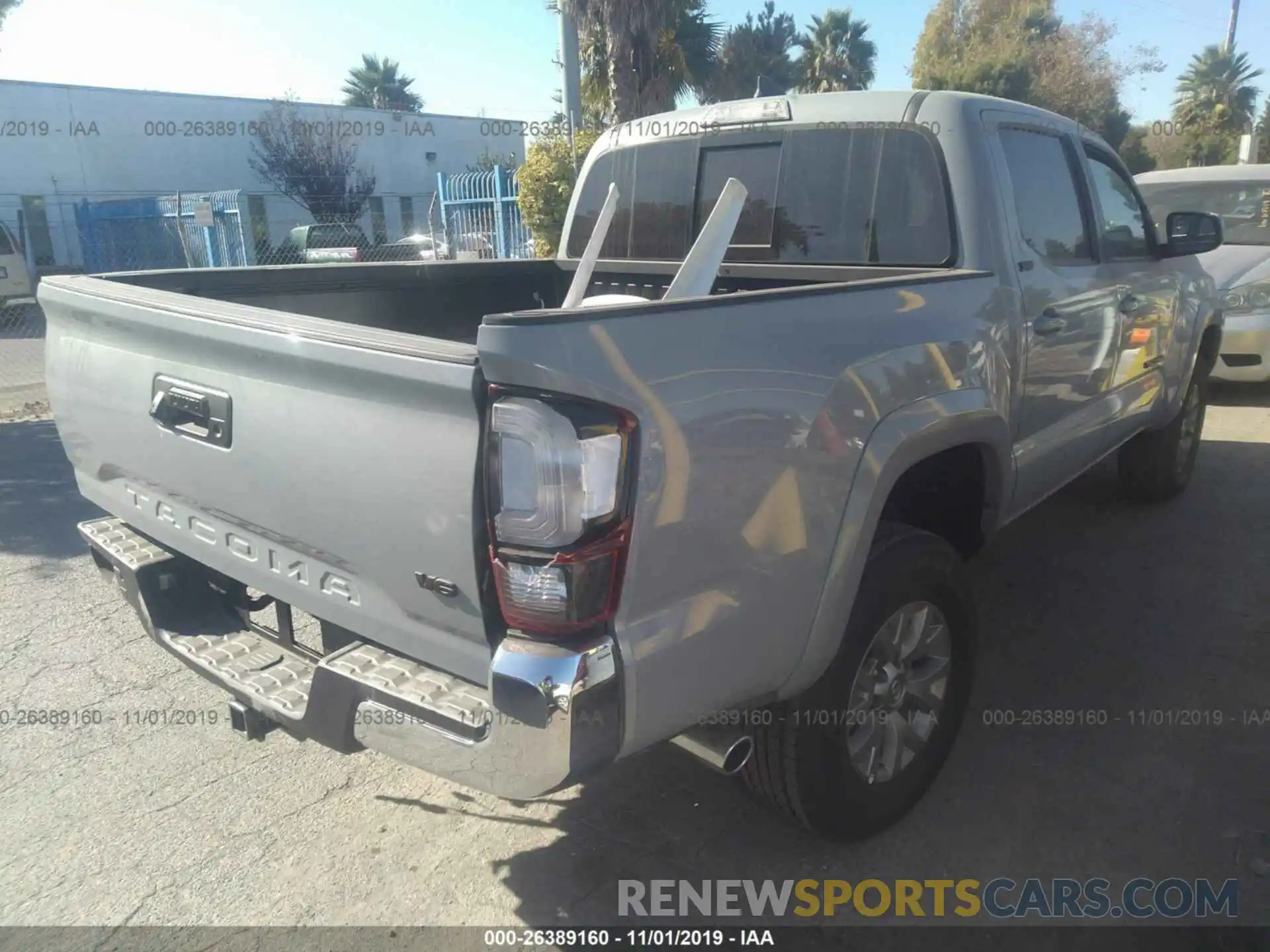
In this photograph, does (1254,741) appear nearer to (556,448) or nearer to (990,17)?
(556,448)

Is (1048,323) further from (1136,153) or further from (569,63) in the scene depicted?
(1136,153)

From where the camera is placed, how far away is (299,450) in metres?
2.08

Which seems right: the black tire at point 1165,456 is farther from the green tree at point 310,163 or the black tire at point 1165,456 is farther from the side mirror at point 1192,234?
the green tree at point 310,163

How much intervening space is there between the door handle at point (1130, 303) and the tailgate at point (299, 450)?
3237 millimetres

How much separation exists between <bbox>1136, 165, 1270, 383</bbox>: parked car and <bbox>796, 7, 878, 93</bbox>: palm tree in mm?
31202

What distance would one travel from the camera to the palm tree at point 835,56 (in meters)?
37.7

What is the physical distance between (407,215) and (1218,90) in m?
36.0

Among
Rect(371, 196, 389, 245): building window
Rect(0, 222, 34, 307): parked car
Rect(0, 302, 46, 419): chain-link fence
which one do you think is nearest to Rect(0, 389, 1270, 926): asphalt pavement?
Rect(0, 302, 46, 419): chain-link fence

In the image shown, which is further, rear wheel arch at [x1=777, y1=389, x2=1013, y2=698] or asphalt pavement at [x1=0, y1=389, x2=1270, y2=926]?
asphalt pavement at [x1=0, y1=389, x2=1270, y2=926]

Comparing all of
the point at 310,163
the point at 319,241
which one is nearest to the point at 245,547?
the point at 319,241

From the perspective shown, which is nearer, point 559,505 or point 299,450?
point 559,505

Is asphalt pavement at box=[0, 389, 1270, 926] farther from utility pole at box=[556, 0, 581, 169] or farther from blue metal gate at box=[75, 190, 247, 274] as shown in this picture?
blue metal gate at box=[75, 190, 247, 274]

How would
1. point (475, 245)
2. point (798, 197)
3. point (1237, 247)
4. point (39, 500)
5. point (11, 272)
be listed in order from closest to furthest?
point (798, 197), point (39, 500), point (1237, 247), point (475, 245), point (11, 272)

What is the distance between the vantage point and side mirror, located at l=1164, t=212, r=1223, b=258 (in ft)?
14.0
